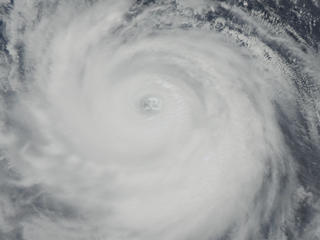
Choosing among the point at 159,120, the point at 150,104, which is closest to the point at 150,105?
the point at 150,104

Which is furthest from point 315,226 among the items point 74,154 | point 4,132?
point 4,132

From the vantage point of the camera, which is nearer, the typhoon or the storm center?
the typhoon

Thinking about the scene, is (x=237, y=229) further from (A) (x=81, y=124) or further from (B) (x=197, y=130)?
(A) (x=81, y=124)

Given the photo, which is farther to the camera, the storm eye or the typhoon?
the storm eye

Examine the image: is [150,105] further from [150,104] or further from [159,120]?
[159,120]
